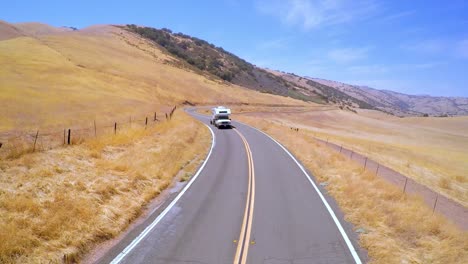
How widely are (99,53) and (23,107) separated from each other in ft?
216

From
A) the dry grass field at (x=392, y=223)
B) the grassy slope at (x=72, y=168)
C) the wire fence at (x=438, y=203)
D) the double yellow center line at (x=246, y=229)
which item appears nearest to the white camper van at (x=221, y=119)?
the grassy slope at (x=72, y=168)

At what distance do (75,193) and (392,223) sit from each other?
11286 mm

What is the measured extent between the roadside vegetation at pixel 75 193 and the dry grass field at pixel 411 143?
58.0 feet

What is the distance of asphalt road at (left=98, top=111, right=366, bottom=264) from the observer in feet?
→ 30.0

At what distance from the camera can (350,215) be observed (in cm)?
1275

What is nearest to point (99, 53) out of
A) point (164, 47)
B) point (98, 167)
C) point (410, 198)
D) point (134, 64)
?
point (134, 64)

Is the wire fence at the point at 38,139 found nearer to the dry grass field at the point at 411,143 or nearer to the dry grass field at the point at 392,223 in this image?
the dry grass field at the point at 392,223

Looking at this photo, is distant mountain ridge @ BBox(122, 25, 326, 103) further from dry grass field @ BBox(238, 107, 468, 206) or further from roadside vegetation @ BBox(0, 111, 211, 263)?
roadside vegetation @ BBox(0, 111, 211, 263)

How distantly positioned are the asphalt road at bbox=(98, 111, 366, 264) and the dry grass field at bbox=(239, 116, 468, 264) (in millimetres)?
662

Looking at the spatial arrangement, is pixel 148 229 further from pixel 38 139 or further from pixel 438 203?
pixel 438 203

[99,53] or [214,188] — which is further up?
[99,53]

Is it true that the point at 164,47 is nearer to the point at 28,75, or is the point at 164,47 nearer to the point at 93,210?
the point at 28,75

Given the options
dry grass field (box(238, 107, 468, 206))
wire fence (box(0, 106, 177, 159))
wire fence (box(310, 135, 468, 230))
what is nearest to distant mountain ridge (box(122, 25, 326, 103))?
dry grass field (box(238, 107, 468, 206))

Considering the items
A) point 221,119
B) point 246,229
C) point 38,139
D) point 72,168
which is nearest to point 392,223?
point 246,229
